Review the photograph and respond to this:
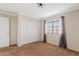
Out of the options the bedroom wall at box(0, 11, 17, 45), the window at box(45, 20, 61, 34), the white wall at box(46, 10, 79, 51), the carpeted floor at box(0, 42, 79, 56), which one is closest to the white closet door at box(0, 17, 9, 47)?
the bedroom wall at box(0, 11, 17, 45)

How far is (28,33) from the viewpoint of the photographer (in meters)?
5.12

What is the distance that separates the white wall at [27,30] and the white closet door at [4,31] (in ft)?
2.16

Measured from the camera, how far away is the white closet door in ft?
12.5

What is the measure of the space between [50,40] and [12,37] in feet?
8.61

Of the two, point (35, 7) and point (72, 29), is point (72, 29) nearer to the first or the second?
point (72, 29)

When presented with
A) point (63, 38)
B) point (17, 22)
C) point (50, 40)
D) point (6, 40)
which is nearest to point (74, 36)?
point (63, 38)

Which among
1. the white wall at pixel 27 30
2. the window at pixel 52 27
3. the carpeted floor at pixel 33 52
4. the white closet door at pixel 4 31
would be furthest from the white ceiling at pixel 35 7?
A: the carpeted floor at pixel 33 52

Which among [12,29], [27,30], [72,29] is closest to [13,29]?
[12,29]

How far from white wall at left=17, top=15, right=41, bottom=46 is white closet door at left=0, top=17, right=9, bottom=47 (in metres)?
0.66

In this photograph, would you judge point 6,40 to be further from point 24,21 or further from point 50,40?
point 50,40

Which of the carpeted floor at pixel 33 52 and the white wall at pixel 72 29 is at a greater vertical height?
the white wall at pixel 72 29

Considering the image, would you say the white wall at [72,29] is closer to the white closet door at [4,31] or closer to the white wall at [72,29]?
the white wall at [72,29]

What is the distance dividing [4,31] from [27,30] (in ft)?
5.08

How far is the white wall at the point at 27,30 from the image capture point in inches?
176
